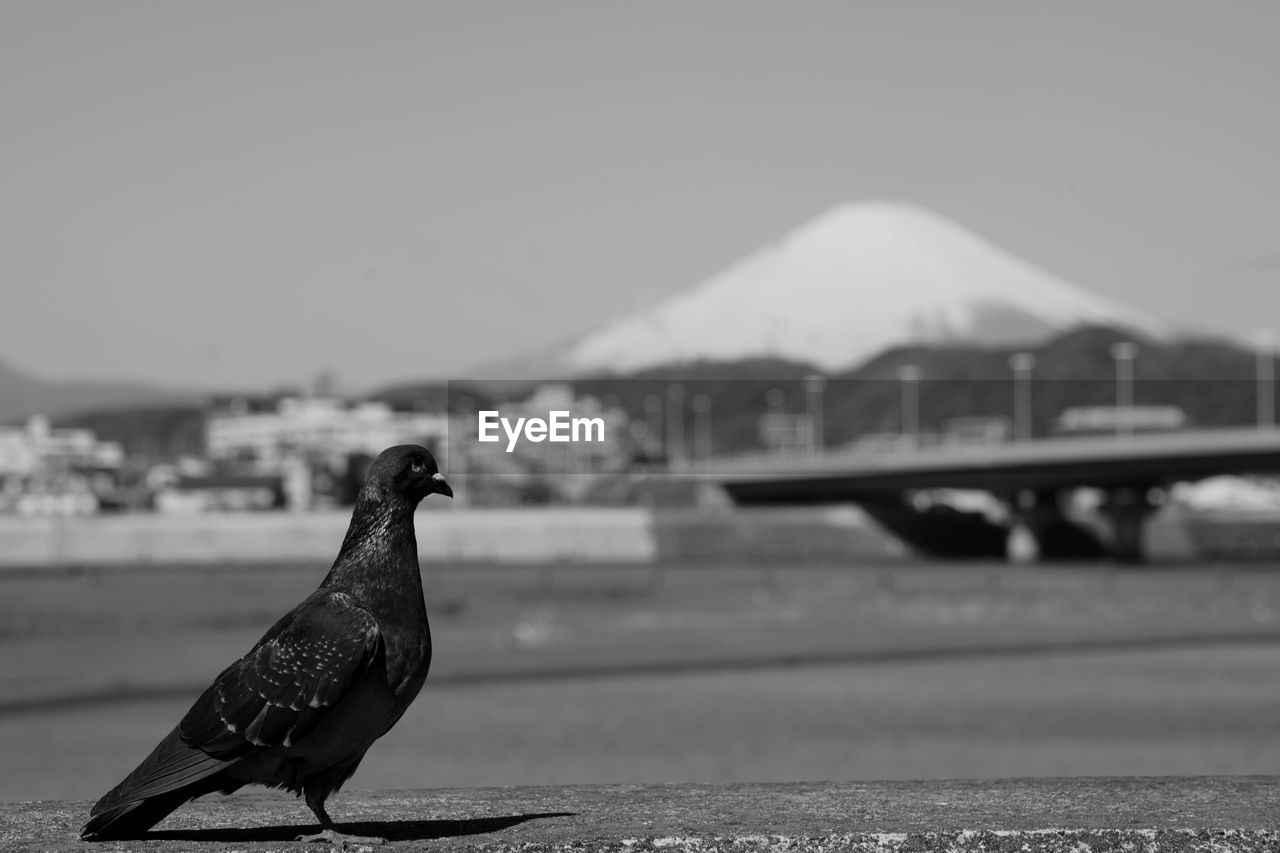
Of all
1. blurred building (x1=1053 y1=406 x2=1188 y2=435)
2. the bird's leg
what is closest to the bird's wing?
the bird's leg

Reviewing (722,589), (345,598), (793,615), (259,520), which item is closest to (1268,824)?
(345,598)

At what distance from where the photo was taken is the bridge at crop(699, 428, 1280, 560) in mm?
82681

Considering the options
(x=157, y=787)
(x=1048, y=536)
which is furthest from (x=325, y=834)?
(x=1048, y=536)

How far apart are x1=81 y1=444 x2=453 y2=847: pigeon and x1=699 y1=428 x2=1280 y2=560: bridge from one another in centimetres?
7562

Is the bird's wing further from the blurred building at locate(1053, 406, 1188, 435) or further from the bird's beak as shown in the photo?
the blurred building at locate(1053, 406, 1188, 435)

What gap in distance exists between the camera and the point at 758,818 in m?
6.29

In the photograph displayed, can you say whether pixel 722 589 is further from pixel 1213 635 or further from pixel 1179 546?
pixel 1179 546

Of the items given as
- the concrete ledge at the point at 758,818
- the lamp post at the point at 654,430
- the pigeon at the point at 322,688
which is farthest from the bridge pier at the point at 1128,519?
the pigeon at the point at 322,688

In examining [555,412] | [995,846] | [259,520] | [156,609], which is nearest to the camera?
[995,846]

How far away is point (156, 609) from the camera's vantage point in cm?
6394

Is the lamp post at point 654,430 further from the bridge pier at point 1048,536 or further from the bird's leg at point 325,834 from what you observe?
the bird's leg at point 325,834

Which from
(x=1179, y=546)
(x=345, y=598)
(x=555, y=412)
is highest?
(x=555, y=412)

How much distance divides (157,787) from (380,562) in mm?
946

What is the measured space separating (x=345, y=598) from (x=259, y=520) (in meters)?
104
